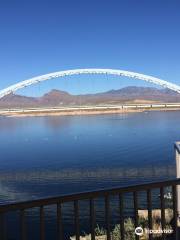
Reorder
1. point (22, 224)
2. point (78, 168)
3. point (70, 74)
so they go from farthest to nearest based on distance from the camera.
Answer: point (70, 74) < point (78, 168) < point (22, 224)

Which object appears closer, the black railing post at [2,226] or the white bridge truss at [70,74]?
the black railing post at [2,226]

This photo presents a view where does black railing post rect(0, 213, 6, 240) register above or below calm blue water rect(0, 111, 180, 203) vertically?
above

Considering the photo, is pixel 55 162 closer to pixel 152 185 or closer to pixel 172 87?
pixel 172 87

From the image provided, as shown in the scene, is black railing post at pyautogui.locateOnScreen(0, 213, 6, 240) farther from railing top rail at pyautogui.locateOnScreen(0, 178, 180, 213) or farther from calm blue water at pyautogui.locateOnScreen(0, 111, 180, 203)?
calm blue water at pyautogui.locateOnScreen(0, 111, 180, 203)

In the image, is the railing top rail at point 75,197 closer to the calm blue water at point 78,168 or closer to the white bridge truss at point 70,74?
the calm blue water at point 78,168

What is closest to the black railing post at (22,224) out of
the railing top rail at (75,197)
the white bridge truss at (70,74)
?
the railing top rail at (75,197)

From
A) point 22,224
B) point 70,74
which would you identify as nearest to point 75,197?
point 22,224

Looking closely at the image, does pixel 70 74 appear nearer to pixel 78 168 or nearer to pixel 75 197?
pixel 78 168

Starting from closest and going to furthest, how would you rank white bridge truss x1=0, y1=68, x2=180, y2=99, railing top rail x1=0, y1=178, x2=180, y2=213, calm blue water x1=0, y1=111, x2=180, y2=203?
railing top rail x1=0, y1=178, x2=180, y2=213, calm blue water x1=0, y1=111, x2=180, y2=203, white bridge truss x1=0, y1=68, x2=180, y2=99

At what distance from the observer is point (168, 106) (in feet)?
160

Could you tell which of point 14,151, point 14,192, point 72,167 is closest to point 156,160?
point 72,167

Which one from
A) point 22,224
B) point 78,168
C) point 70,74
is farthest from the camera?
point 70,74

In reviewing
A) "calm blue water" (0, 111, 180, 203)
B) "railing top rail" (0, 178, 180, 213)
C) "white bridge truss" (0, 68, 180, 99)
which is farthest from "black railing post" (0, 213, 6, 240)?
"white bridge truss" (0, 68, 180, 99)

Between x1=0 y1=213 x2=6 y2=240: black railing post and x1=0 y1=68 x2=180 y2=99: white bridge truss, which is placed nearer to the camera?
x1=0 y1=213 x2=6 y2=240: black railing post
